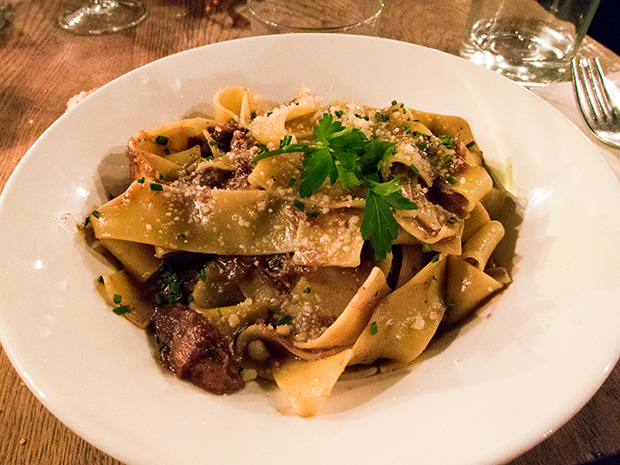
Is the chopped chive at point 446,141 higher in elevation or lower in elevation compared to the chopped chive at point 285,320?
higher

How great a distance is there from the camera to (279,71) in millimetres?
3150

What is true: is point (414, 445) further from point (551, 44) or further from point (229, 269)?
A: point (551, 44)

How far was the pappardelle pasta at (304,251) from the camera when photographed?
83.6 inches

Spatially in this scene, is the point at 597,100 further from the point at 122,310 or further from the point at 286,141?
the point at 122,310

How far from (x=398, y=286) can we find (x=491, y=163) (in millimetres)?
1007

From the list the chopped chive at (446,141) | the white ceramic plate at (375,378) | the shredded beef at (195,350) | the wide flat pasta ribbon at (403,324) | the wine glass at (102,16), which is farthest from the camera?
the wine glass at (102,16)

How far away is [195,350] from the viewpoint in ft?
6.59

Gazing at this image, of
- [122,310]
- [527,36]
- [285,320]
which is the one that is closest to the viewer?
[122,310]

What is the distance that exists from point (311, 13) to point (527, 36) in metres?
1.85

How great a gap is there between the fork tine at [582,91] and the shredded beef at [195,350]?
9.13ft

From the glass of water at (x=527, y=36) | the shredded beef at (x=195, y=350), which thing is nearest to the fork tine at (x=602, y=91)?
the glass of water at (x=527, y=36)

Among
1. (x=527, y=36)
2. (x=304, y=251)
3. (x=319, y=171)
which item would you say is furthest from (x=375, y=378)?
(x=527, y=36)

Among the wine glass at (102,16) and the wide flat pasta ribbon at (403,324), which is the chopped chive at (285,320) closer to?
the wide flat pasta ribbon at (403,324)

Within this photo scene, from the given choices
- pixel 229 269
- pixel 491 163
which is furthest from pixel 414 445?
pixel 491 163
